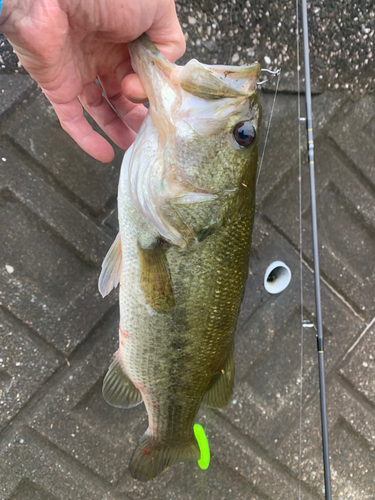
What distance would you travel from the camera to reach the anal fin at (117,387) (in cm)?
134

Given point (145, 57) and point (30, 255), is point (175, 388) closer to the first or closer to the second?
point (30, 255)

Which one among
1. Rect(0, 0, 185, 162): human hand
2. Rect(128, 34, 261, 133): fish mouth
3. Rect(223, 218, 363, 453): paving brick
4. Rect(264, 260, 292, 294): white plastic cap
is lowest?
Rect(223, 218, 363, 453): paving brick

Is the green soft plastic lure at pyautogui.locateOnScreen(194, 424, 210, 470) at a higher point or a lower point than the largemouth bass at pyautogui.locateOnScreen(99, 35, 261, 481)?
lower

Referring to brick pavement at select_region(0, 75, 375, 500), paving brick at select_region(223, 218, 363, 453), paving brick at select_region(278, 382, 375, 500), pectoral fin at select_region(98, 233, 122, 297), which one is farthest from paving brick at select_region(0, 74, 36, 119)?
paving brick at select_region(278, 382, 375, 500)

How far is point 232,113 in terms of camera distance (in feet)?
3.11

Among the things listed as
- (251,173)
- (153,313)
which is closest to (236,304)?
(153,313)

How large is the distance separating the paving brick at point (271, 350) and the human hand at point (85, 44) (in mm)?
1157

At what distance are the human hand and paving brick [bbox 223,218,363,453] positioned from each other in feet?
3.80

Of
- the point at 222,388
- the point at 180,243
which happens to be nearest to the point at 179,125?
the point at 180,243

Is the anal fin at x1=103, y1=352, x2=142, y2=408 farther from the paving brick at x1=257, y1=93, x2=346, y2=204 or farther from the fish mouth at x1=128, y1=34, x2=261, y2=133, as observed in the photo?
the paving brick at x1=257, y1=93, x2=346, y2=204

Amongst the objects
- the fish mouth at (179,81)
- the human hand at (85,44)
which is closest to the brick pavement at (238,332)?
the human hand at (85,44)

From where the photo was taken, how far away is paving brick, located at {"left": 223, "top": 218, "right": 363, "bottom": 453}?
78.9 inches

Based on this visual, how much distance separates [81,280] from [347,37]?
2141 mm

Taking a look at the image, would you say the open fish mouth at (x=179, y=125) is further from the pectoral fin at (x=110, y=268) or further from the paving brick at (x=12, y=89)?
the paving brick at (x=12, y=89)
